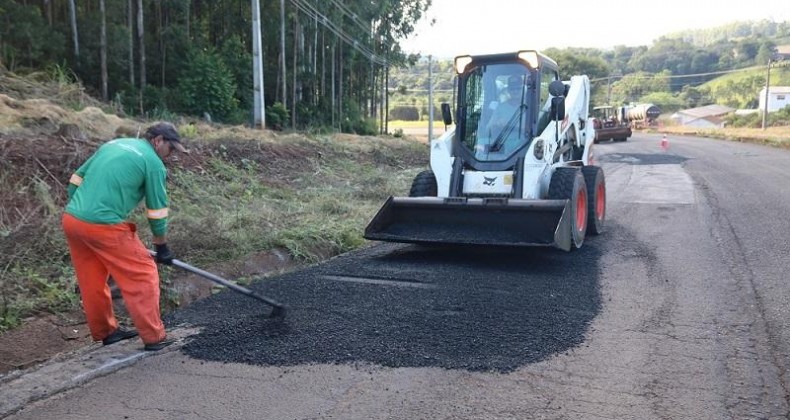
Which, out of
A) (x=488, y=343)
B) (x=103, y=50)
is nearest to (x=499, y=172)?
(x=488, y=343)

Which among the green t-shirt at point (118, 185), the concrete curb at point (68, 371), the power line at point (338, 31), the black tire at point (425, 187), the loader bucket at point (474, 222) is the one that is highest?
the power line at point (338, 31)

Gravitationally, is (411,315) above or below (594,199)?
below

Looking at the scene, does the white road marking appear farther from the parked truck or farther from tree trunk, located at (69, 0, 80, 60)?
tree trunk, located at (69, 0, 80, 60)

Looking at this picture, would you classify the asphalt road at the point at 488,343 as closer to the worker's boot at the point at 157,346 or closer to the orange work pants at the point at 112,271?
the worker's boot at the point at 157,346

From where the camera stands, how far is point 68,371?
4.26m

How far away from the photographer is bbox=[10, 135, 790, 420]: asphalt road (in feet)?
12.2

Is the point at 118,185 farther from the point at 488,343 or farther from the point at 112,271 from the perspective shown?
the point at 488,343

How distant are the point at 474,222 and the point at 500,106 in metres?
1.71

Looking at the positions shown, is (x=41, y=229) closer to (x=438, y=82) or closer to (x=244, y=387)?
(x=244, y=387)

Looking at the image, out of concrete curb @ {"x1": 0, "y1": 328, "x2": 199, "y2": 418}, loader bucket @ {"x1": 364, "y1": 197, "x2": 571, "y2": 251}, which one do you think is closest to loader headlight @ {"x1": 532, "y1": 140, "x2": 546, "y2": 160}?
loader bucket @ {"x1": 364, "y1": 197, "x2": 571, "y2": 251}

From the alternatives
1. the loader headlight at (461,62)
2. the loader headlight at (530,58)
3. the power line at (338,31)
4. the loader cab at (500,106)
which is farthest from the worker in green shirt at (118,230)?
the power line at (338,31)

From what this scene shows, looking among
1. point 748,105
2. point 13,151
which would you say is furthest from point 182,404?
point 748,105

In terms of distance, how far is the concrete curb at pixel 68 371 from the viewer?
3869 mm

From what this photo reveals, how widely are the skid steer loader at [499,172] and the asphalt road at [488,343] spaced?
14.2 inches
